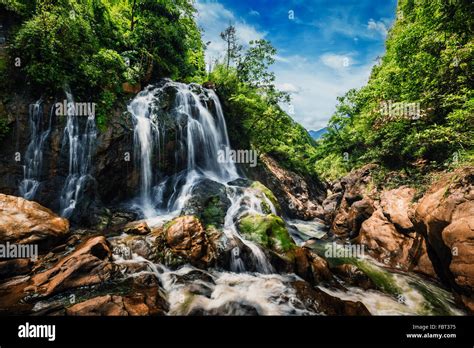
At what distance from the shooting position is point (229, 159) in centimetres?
2091

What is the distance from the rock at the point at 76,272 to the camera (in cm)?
664

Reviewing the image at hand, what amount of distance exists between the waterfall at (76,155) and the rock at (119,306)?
290 inches

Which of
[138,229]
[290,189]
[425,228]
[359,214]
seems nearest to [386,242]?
[425,228]

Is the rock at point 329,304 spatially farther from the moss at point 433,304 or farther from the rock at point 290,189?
the rock at point 290,189

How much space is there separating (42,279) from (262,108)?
61.9 ft

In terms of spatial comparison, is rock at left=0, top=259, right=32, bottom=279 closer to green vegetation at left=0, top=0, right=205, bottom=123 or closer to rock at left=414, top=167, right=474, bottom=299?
green vegetation at left=0, top=0, right=205, bottom=123

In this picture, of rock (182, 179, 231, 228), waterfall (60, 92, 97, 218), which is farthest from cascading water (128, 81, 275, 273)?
waterfall (60, 92, 97, 218)

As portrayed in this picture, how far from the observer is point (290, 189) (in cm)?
2625

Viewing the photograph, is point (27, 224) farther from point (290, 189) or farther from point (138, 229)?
point (290, 189)

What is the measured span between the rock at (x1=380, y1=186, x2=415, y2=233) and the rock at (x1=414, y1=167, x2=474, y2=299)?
104 cm

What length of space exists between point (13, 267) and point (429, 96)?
1734 centimetres

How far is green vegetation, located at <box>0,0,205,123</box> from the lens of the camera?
11.3 metres

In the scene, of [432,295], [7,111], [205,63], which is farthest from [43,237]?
[205,63]

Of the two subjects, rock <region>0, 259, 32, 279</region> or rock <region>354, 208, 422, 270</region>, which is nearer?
rock <region>0, 259, 32, 279</region>
